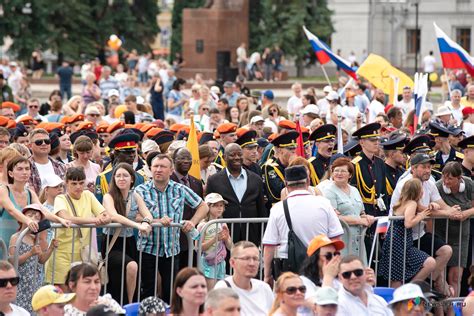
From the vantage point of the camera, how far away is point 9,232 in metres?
12.1

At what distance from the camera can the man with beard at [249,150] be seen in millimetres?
14940

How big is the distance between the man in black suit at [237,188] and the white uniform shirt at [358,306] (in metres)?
3.28

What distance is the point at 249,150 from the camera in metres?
15.1

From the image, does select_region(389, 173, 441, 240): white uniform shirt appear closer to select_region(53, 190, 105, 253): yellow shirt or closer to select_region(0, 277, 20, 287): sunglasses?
select_region(53, 190, 105, 253): yellow shirt

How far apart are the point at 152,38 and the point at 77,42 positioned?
228 inches

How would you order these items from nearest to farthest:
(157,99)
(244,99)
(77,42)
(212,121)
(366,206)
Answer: (366,206), (212,121), (244,99), (157,99), (77,42)

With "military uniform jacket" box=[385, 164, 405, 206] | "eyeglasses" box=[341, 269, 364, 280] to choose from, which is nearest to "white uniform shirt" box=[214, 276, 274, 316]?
"eyeglasses" box=[341, 269, 364, 280]

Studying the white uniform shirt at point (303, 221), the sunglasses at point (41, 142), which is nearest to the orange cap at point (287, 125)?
the sunglasses at point (41, 142)

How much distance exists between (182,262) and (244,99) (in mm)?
11510

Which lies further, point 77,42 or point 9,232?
point 77,42

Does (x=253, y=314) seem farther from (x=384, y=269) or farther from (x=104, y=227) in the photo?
(x=384, y=269)

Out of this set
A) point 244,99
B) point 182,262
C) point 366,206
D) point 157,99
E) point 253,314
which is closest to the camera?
point 253,314

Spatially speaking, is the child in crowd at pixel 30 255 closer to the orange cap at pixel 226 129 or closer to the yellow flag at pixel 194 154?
the yellow flag at pixel 194 154

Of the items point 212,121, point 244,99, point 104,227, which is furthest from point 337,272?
point 244,99
